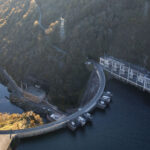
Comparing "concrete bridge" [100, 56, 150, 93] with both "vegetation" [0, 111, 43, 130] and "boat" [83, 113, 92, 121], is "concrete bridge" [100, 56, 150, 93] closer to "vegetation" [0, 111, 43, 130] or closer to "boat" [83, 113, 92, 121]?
"boat" [83, 113, 92, 121]

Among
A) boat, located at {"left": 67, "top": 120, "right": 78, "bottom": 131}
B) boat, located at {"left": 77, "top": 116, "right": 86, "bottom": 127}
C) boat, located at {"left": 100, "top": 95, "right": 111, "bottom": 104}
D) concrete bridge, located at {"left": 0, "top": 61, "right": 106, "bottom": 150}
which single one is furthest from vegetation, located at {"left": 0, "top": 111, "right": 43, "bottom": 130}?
boat, located at {"left": 100, "top": 95, "right": 111, "bottom": 104}

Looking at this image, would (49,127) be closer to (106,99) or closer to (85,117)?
(85,117)

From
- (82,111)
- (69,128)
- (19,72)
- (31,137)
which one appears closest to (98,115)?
(82,111)

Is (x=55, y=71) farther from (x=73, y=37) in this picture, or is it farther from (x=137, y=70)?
(x=137, y=70)

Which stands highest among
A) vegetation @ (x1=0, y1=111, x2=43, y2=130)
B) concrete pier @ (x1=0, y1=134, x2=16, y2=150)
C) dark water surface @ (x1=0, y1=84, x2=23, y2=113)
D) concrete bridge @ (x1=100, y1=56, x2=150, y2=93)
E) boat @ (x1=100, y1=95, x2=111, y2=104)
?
concrete bridge @ (x1=100, y1=56, x2=150, y2=93)

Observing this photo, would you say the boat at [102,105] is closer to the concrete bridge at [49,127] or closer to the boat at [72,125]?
the concrete bridge at [49,127]

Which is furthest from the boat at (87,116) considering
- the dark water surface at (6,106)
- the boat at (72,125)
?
the dark water surface at (6,106)
